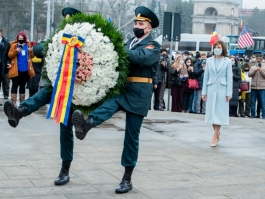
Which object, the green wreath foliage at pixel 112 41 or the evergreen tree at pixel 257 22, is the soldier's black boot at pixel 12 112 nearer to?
the green wreath foliage at pixel 112 41

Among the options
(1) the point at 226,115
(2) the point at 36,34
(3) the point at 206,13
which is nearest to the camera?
(1) the point at 226,115

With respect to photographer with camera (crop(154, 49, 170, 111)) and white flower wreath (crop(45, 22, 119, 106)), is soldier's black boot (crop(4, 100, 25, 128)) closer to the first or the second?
white flower wreath (crop(45, 22, 119, 106))

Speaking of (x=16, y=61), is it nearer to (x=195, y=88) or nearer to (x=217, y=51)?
(x=195, y=88)

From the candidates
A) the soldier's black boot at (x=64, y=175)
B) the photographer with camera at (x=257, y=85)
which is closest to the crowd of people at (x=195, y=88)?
the photographer with camera at (x=257, y=85)

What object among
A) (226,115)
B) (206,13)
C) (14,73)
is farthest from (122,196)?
(206,13)

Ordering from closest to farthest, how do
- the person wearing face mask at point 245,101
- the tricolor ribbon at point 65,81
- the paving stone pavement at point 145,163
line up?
the tricolor ribbon at point 65,81, the paving stone pavement at point 145,163, the person wearing face mask at point 245,101

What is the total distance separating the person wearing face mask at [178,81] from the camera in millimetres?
18047

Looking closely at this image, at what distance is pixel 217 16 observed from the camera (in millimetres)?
118750

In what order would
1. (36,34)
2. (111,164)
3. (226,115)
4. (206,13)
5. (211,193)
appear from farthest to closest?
1. (206,13)
2. (36,34)
3. (226,115)
4. (111,164)
5. (211,193)

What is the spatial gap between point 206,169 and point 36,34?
64282 millimetres

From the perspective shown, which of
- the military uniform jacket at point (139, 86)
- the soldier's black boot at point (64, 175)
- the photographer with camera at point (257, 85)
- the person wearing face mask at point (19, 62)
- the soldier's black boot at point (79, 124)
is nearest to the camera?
the soldier's black boot at point (79, 124)

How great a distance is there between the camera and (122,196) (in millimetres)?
6875

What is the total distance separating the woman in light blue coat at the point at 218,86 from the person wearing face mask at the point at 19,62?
5867 millimetres

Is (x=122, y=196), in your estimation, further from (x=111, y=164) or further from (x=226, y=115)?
(x=226, y=115)
